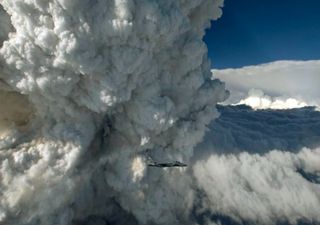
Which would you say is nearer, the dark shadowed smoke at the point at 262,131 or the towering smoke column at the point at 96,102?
the towering smoke column at the point at 96,102

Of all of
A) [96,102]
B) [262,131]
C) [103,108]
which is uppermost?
[262,131]

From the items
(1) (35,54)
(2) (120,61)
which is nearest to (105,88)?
(2) (120,61)

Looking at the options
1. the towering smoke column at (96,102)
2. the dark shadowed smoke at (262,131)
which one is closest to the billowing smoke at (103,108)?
the towering smoke column at (96,102)

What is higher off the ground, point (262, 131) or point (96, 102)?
point (262, 131)

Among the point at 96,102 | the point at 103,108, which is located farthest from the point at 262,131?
the point at 96,102

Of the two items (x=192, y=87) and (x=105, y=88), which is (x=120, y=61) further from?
(x=192, y=87)

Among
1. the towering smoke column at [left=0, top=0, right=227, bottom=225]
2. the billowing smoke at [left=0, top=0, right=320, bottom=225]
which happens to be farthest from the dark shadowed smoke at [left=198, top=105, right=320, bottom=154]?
the towering smoke column at [left=0, top=0, right=227, bottom=225]

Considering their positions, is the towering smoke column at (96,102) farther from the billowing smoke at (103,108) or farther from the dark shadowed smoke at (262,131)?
the dark shadowed smoke at (262,131)

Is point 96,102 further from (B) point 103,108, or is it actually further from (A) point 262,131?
(A) point 262,131

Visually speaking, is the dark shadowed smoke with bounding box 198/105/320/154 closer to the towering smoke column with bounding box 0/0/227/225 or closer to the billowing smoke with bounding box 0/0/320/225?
the billowing smoke with bounding box 0/0/320/225
